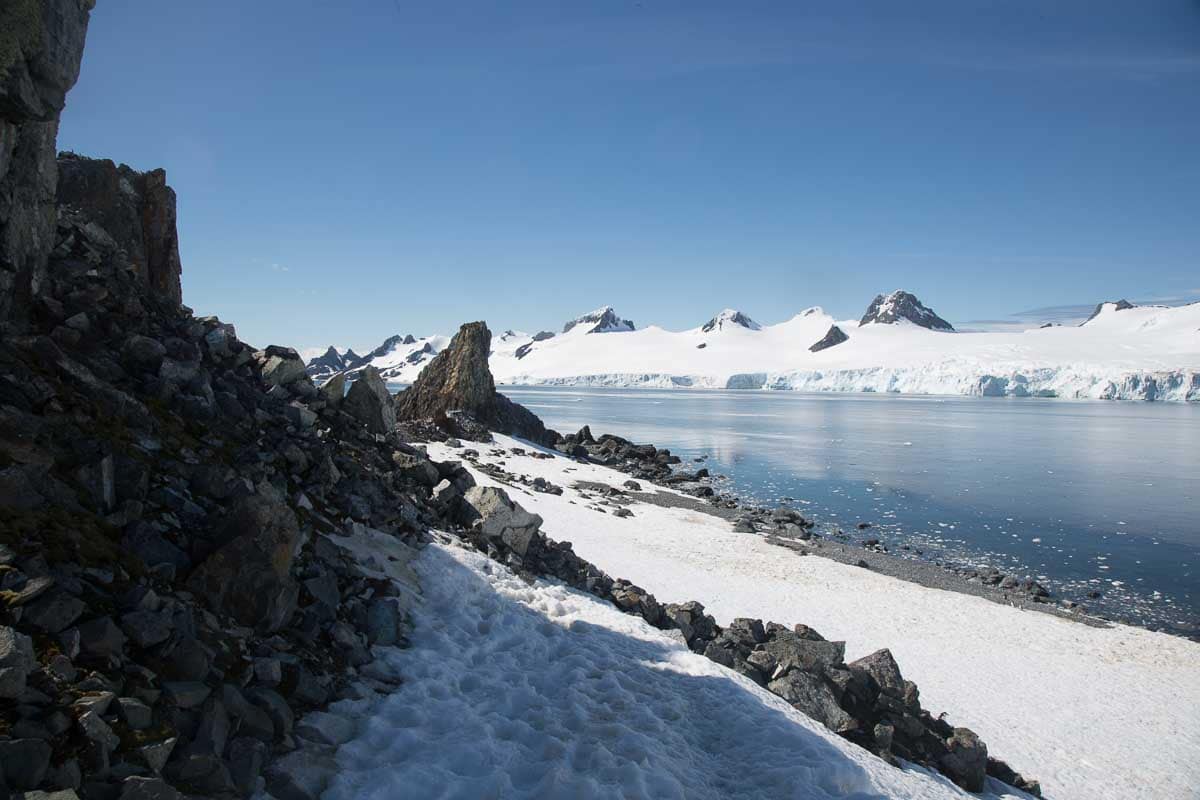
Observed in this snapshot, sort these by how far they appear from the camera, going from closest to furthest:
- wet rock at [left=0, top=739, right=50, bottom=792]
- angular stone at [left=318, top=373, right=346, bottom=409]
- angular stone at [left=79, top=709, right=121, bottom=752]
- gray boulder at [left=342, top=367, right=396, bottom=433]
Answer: wet rock at [left=0, top=739, right=50, bottom=792] < angular stone at [left=79, top=709, right=121, bottom=752] < angular stone at [left=318, top=373, right=346, bottom=409] < gray boulder at [left=342, top=367, right=396, bottom=433]

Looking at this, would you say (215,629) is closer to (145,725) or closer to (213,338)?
(145,725)

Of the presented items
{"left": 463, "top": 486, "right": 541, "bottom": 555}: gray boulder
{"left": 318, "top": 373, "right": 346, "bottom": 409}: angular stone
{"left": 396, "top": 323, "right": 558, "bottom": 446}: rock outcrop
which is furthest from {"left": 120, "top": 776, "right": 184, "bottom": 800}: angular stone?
{"left": 396, "top": 323, "right": 558, "bottom": 446}: rock outcrop

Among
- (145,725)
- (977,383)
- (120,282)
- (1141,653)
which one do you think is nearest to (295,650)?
(145,725)

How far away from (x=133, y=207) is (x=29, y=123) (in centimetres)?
704

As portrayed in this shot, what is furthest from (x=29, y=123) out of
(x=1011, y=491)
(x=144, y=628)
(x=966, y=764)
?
(x=1011, y=491)

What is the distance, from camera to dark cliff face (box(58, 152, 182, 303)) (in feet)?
41.4

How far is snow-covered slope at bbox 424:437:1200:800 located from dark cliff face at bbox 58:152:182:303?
10.3 meters

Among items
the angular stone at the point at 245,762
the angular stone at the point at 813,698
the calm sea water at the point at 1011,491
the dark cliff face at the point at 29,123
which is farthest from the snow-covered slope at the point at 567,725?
the calm sea water at the point at 1011,491

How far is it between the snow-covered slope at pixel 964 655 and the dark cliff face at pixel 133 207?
33.8 ft

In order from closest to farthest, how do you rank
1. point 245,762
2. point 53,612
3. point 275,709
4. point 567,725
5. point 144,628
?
point 53,612 < point 245,762 < point 144,628 < point 275,709 < point 567,725

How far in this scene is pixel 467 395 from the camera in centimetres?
4622

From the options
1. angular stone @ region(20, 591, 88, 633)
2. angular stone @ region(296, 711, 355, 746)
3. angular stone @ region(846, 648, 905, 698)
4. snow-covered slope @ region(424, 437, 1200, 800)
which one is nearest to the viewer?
angular stone @ region(20, 591, 88, 633)

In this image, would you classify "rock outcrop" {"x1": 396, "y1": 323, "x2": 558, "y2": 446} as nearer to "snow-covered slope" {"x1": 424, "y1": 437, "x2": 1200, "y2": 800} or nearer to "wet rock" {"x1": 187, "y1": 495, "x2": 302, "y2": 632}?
"snow-covered slope" {"x1": 424, "y1": 437, "x2": 1200, "y2": 800}

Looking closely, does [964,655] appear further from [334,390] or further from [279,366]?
[279,366]
